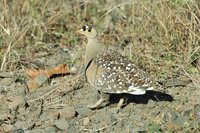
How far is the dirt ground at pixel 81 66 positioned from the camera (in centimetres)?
566

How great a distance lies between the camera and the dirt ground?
566cm

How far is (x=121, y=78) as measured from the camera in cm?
561

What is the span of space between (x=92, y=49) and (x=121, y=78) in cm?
61

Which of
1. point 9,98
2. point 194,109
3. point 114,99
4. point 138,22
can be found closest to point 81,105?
point 114,99

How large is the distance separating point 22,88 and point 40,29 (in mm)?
1410

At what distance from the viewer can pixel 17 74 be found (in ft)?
22.5

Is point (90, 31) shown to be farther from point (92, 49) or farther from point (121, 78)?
point (121, 78)

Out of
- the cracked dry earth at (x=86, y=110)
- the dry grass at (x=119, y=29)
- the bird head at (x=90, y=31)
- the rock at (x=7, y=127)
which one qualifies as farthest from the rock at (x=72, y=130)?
the dry grass at (x=119, y=29)

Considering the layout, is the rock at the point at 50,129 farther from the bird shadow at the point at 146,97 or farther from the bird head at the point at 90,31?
the bird head at the point at 90,31

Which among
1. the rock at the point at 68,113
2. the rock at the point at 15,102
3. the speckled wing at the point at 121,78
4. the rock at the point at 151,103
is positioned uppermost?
the speckled wing at the point at 121,78

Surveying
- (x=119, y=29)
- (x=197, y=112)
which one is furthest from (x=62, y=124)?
(x=119, y=29)

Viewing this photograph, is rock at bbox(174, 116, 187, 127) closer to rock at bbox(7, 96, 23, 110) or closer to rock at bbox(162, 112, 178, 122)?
rock at bbox(162, 112, 178, 122)

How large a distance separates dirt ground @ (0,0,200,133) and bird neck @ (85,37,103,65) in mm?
447

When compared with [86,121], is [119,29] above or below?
above
